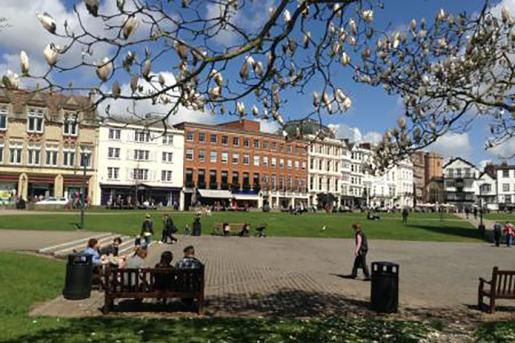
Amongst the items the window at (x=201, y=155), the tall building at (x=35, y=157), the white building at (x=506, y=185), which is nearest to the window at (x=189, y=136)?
the window at (x=201, y=155)

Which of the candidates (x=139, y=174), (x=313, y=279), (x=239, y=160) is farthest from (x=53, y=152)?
(x=313, y=279)

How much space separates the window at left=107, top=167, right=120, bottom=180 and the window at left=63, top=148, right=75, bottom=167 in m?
5.37

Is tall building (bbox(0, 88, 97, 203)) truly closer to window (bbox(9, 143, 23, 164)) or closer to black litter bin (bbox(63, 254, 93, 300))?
window (bbox(9, 143, 23, 164))

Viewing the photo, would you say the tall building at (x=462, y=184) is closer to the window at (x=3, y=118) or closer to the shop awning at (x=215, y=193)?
the shop awning at (x=215, y=193)

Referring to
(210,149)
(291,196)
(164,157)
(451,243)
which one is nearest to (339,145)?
(291,196)

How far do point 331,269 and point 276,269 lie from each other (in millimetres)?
2019

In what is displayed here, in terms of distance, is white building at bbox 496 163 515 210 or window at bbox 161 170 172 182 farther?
white building at bbox 496 163 515 210

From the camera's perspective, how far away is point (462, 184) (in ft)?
441

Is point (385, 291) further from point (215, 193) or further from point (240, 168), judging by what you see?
point (240, 168)

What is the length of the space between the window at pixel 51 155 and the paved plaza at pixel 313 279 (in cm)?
4317

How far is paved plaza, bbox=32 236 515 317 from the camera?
11.2m

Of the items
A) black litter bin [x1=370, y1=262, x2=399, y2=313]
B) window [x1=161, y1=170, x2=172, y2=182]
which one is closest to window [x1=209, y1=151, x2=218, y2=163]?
window [x1=161, y1=170, x2=172, y2=182]

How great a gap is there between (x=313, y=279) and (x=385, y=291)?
504 centimetres

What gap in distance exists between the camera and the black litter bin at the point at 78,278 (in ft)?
37.4
